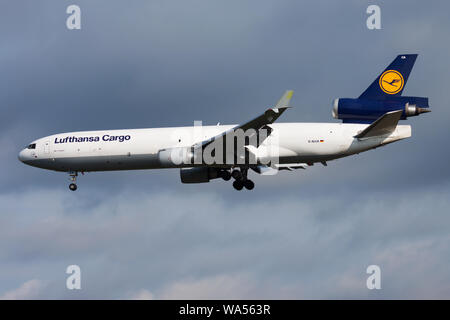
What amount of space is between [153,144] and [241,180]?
5.68 metres

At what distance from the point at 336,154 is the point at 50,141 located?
58.3 ft

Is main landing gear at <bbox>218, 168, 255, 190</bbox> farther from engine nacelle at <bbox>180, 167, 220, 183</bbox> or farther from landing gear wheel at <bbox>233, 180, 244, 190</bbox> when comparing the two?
engine nacelle at <bbox>180, 167, 220, 183</bbox>

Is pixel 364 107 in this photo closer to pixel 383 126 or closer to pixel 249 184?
pixel 383 126

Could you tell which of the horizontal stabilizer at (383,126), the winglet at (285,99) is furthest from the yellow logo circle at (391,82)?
the winglet at (285,99)

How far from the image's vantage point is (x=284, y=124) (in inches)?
1785

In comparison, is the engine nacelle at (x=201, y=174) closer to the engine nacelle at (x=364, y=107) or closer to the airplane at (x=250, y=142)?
the airplane at (x=250, y=142)

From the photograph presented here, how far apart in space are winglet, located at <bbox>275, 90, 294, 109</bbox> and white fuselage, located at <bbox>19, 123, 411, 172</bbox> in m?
5.44

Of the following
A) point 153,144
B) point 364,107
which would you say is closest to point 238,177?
point 153,144

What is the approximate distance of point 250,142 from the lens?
44.3 m

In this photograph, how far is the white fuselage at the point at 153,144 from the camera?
44.0 metres

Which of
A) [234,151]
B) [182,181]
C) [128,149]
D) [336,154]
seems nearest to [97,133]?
[128,149]

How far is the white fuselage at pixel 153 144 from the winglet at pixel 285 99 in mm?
5438

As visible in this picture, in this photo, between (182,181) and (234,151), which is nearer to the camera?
(234,151)
